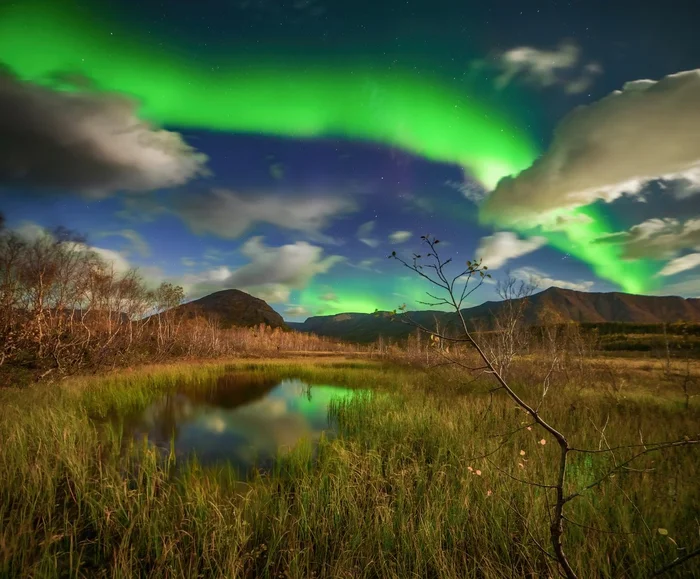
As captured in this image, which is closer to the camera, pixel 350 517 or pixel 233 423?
pixel 350 517

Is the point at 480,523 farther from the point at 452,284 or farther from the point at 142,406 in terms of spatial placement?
the point at 142,406

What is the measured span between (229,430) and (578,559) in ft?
47.5

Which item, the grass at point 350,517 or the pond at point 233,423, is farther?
the pond at point 233,423

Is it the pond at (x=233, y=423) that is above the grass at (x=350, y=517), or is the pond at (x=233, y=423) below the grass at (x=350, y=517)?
below

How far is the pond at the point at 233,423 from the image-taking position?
451 inches

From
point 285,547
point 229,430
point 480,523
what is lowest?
point 229,430

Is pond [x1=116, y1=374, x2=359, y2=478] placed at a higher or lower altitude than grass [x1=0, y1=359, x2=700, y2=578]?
lower

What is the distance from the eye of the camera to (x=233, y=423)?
16.3m

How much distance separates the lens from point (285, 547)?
16.8ft

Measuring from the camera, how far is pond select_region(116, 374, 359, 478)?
37.6 ft

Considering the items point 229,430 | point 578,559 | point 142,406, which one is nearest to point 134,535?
point 578,559

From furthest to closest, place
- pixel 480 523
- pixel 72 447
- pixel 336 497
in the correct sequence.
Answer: pixel 72 447
pixel 336 497
pixel 480 523

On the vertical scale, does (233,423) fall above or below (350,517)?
below

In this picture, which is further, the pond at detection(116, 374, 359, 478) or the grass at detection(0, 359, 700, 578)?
the pond at detection(116, 374, 359, 478)
